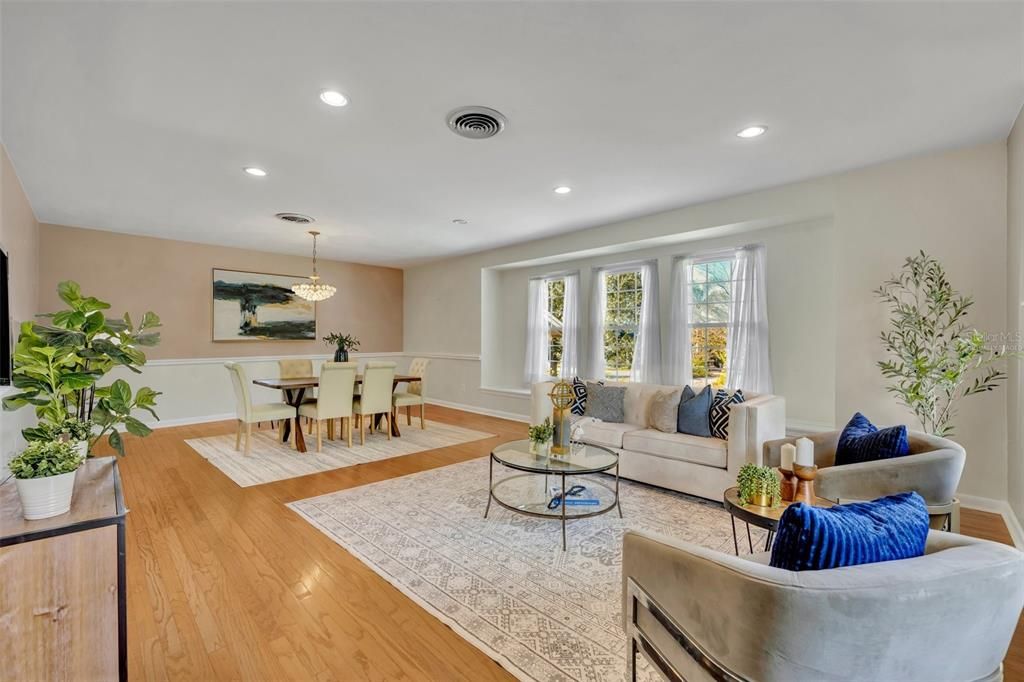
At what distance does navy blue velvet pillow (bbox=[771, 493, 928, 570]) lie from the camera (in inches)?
40.6

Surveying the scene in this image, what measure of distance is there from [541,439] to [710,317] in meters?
2.86

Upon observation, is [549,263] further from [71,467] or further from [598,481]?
[71,467]

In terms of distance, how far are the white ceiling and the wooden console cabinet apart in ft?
6.62

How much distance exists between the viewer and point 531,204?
185 inches

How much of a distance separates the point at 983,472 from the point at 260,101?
5437mm

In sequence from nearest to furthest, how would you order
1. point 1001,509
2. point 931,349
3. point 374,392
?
point 1001,509, point 931,349, point 374,392

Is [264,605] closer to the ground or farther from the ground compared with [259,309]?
closer to the ground

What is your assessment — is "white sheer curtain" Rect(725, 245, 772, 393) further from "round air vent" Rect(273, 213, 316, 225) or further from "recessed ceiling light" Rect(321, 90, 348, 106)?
"round air vent" Rect(273, 213, 316, 225)

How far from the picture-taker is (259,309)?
714 centimetres

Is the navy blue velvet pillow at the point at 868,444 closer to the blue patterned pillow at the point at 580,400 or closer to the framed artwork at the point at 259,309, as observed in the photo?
the blue patterned pillow at the point at 580,400

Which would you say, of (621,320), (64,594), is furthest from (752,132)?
(64,594)

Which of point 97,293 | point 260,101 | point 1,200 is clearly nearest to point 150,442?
point 97,293

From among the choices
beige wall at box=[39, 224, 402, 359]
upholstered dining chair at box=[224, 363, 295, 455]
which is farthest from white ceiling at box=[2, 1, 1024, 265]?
upholstered dining chair at box=[224, 363, 295, 455]

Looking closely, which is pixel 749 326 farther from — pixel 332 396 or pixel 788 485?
pixel 332 396
